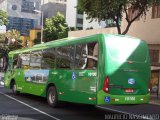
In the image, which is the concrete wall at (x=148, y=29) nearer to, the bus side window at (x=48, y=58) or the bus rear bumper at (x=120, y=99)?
the bus side window at (x=48, y=58)

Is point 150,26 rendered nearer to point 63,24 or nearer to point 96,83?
point 96,83

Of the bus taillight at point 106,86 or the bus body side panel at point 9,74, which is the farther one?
the bus body side panel at point 9,74

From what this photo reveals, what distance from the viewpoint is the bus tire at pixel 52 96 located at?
55.1ft

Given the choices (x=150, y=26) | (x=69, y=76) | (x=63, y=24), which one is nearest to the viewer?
(x=69, y=76)

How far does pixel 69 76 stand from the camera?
15.6 meters

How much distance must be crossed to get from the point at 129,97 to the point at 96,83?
1.27 meters

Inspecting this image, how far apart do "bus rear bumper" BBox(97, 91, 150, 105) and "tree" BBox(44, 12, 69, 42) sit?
178 feet

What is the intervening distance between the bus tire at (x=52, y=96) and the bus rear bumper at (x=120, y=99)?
3582 mm

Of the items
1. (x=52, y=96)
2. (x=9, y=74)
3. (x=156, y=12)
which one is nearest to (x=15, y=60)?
(x=9, y=74)

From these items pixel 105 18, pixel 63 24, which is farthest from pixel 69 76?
pixel 63 24

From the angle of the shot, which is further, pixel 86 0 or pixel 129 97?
pixel 86 0

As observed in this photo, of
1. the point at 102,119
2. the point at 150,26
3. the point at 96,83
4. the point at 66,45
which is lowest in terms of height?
the point at 102,119

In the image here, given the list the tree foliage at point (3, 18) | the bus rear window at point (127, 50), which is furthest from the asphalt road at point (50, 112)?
the tree foliage at point (3, 18)

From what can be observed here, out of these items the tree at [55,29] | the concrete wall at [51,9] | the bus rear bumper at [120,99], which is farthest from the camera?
the concrete wall at [51,9]
